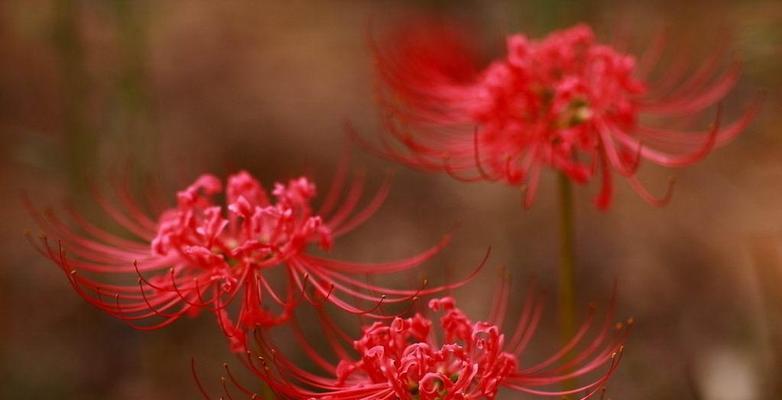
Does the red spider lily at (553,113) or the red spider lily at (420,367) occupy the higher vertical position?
the red spider lily at (553,113)

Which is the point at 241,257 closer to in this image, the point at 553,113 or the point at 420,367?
the point at 420,367

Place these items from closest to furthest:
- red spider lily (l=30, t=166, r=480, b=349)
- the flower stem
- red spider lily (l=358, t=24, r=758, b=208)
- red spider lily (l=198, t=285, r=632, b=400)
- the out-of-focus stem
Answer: red spider lily (l=198, t=285, r=632, b=400) < red spider lily (l=30, t=166, r=480, b=349) < the flower stem < red spider lily (l=358, t=24, r=758, b=208) < the out-of-focus stem

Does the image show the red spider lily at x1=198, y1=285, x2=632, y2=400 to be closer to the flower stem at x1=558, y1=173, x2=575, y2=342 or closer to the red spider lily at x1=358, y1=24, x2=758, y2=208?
the flower stem at x1=558, y1=173, x2=575, y2=342

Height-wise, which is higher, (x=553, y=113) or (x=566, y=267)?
(x=553, y=113)

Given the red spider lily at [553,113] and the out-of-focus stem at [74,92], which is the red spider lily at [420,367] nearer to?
A: the red spider lily at [553,113]

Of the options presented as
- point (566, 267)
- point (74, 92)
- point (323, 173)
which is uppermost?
point (74, 92)

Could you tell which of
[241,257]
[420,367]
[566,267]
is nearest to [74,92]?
[241,257]

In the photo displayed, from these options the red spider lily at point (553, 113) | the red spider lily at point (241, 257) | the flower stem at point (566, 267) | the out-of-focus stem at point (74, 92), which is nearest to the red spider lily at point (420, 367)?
the red spider lily at point (241, 257)

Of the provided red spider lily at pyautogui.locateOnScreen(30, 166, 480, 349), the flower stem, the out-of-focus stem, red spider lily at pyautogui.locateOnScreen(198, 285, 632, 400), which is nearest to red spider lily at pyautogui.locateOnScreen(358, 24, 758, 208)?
the flower stem

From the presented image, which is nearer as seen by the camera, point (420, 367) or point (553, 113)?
point (420, 367)

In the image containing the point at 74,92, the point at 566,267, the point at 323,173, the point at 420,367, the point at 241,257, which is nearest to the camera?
the point at 420,367
